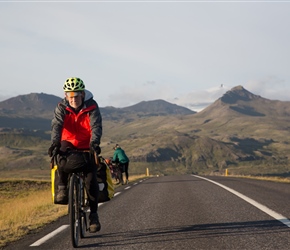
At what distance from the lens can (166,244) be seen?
6.05 meters

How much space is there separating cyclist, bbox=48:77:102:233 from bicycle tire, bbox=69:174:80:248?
25 centimetres

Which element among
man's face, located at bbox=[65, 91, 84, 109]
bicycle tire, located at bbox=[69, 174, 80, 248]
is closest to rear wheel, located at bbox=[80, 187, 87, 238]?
bicycle tire, located at bbox=[69, 174, 80, 248]

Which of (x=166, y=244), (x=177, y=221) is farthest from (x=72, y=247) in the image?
(x=177, y=221)

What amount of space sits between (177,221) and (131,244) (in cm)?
205

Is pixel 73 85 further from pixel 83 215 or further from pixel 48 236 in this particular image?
pixel 48 236

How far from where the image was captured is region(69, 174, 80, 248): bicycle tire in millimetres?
5863

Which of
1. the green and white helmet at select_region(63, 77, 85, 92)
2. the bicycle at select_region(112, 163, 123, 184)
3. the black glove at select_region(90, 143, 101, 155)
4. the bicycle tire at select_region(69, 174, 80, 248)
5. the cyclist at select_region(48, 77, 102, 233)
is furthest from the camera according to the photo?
the bicycle at select_region(112, 163, 123, 184)

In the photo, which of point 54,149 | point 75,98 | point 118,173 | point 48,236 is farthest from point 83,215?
point 118,173

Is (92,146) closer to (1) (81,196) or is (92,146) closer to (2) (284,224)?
(1) (81,196)

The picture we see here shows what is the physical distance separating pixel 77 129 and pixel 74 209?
1279 millimetres

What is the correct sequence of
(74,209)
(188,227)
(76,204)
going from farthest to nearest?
(188,227), (76,204), (74,209)

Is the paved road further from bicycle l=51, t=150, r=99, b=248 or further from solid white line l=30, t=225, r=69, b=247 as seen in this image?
bicycle l=51, t=150, r=99, b=248

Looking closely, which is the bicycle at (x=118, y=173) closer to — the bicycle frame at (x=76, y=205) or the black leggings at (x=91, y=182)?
the bicycle frame at (x=76, y=205)

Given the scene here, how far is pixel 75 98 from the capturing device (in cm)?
646
